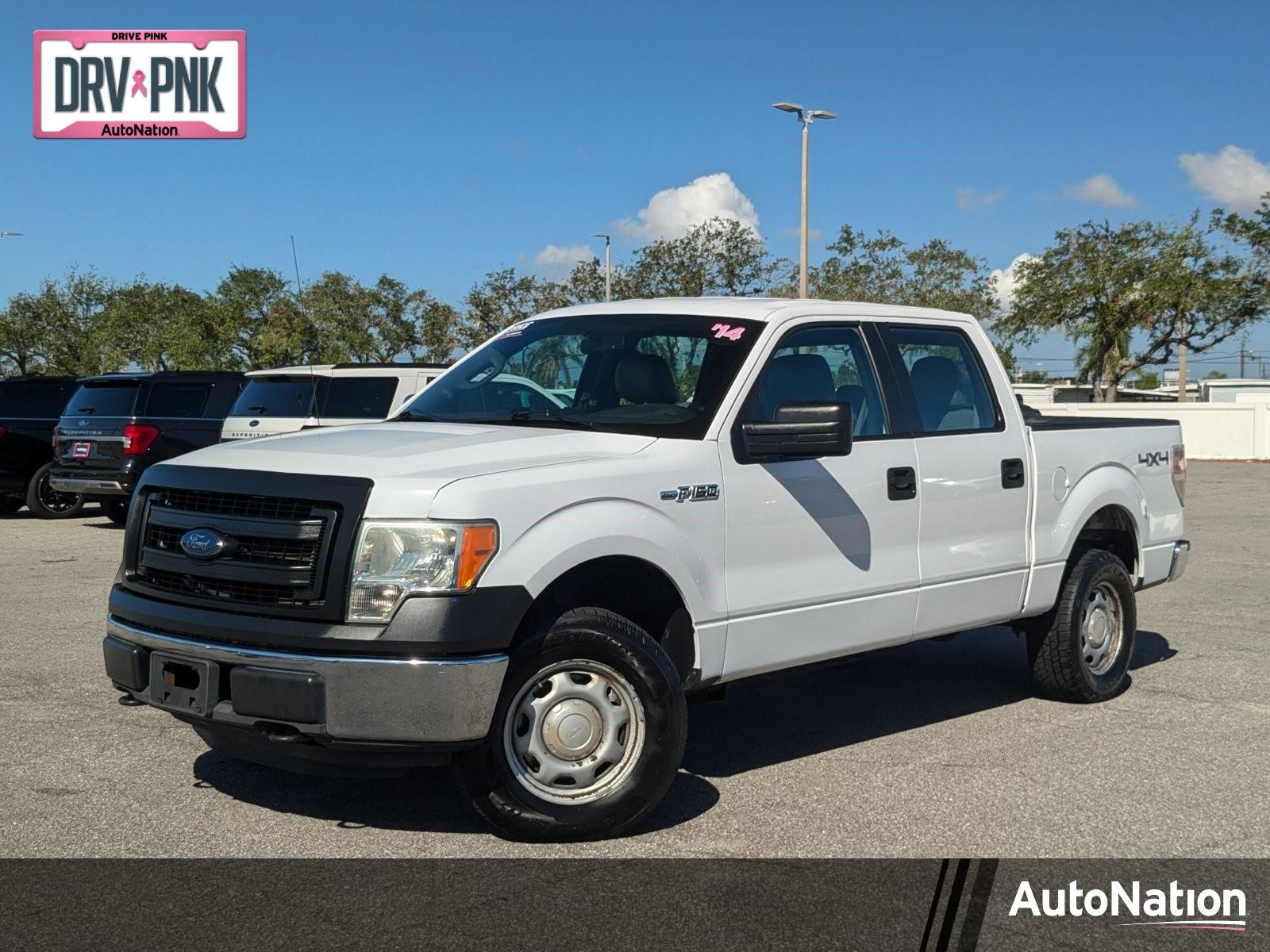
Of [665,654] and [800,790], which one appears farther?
[800,790]

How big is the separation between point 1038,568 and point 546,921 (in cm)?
374

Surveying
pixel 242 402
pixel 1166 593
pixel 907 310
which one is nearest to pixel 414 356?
pixel 242 402

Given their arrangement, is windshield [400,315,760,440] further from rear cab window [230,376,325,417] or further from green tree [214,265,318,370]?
green tree [214,265,318,370]

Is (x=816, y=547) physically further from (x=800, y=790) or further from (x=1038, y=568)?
(x=1038, y=568)

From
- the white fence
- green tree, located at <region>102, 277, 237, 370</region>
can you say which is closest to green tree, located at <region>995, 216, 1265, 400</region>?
the white fence

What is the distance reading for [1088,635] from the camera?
24.5ft

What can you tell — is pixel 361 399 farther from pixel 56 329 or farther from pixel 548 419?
pixel 56 329

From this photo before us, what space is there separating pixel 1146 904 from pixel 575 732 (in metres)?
1.91

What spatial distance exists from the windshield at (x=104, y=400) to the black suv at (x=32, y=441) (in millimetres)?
1946

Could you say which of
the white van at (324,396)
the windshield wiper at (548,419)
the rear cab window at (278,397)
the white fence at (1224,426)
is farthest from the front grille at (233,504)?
the white fence at (1224,426)

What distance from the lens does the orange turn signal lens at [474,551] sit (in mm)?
4664

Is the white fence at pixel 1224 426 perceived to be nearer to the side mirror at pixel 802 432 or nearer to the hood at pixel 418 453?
the side mirror at pixel 802 432

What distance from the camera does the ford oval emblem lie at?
489cm

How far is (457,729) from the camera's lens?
4633 mm
